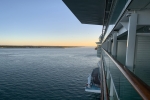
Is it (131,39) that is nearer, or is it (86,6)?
(131,39)

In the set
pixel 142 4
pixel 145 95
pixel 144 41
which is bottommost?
pixel 145 95

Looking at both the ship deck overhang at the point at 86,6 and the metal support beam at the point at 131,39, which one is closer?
the metal support beam at the point at 131,39

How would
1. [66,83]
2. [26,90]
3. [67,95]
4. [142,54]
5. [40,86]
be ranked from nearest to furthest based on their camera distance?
[142,54] → [67,95] → [26,90] → [40,86] → [66,83]

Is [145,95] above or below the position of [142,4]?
below

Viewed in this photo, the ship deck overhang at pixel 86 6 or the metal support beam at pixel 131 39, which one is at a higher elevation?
the ship deck overhang at pixel 86 6

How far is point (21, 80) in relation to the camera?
23562mm

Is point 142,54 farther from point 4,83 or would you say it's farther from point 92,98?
point 4,83

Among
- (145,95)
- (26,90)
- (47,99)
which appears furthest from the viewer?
(26,90)

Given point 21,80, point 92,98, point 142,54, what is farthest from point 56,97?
point 142,54

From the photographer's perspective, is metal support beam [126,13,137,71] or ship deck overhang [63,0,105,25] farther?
ship deck overhang [63,0,105,25]

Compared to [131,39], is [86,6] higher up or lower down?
higher up

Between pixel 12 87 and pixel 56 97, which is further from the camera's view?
pixel 12 87

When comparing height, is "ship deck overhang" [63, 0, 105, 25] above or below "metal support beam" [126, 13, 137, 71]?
above

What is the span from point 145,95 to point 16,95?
19.1m
